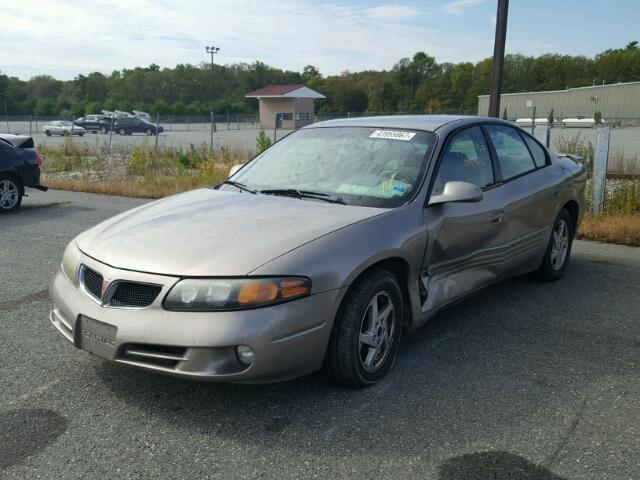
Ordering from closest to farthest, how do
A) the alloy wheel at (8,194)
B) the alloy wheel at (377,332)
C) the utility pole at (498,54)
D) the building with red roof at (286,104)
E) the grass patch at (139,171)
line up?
the alloy wheel at (377,332), the alloy wheel at (8,194), the utility pole at (498,54), the grass patch at (139,171), the building with red roof at (286,104)

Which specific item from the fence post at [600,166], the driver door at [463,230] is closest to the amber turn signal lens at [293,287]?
the driver door at [463,230]

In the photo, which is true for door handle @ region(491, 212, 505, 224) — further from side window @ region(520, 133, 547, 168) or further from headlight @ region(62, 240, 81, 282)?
headlight @ region(62, 240, 81, 282)

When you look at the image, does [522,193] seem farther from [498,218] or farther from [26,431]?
[26,431]

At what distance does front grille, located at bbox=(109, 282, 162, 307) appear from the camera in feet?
10.0

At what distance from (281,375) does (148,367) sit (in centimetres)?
64

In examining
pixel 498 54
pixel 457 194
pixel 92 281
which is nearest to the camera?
pixel 92 281

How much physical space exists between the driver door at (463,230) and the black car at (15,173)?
8059 millimetres

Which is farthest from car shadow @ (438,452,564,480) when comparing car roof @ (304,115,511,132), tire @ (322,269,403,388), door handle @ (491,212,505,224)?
car roof @ (304,115,511,132)

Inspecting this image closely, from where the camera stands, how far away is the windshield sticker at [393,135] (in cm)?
436

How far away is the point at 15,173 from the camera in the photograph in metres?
A: 10.2

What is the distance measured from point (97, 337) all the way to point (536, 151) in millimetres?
3993

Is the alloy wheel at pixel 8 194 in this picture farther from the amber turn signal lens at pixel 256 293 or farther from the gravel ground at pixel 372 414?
the amber turn signal lens at pixel 256 293

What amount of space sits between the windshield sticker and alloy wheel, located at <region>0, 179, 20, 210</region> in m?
7.65

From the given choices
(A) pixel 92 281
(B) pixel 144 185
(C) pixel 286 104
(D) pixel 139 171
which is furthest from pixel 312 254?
(C) pixel 286 104
